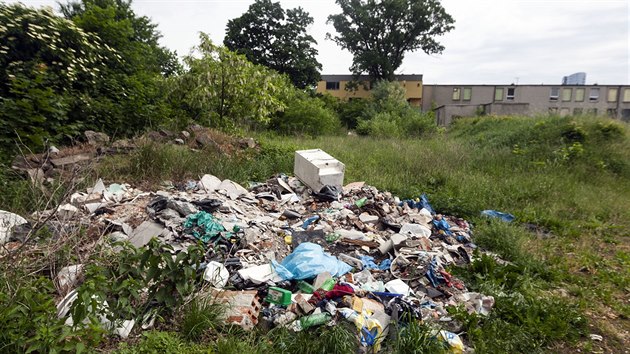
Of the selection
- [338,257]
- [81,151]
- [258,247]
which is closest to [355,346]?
[338,257]

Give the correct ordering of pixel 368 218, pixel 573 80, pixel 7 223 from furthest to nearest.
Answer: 1. pixel 573 80
2. pixel 368 218
3. pixel 7 223

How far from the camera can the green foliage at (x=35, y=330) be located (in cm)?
165

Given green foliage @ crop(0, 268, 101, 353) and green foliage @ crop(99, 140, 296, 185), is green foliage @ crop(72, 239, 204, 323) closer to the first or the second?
green foliage @ crop(0, 268, 101, 353)

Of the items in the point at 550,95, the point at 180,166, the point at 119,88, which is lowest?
the point at 180,166

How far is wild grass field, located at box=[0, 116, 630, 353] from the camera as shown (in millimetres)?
2518

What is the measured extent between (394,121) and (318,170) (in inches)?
457

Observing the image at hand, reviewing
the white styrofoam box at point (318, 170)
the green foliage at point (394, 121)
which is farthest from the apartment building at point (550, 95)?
the white styrofoam box at point (318, 170)

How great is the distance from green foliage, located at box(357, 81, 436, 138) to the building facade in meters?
9.27

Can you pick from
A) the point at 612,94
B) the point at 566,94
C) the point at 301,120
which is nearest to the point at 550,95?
the point at 566,94

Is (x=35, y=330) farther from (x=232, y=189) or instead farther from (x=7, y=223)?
(x=232, y=189)

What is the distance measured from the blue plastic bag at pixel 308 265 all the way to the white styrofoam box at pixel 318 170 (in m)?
2.15

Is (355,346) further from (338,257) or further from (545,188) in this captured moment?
(545,188)

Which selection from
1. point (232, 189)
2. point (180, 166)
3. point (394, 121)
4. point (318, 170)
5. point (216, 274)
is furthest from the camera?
point (394, 121)

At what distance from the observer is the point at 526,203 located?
5.68 meters
